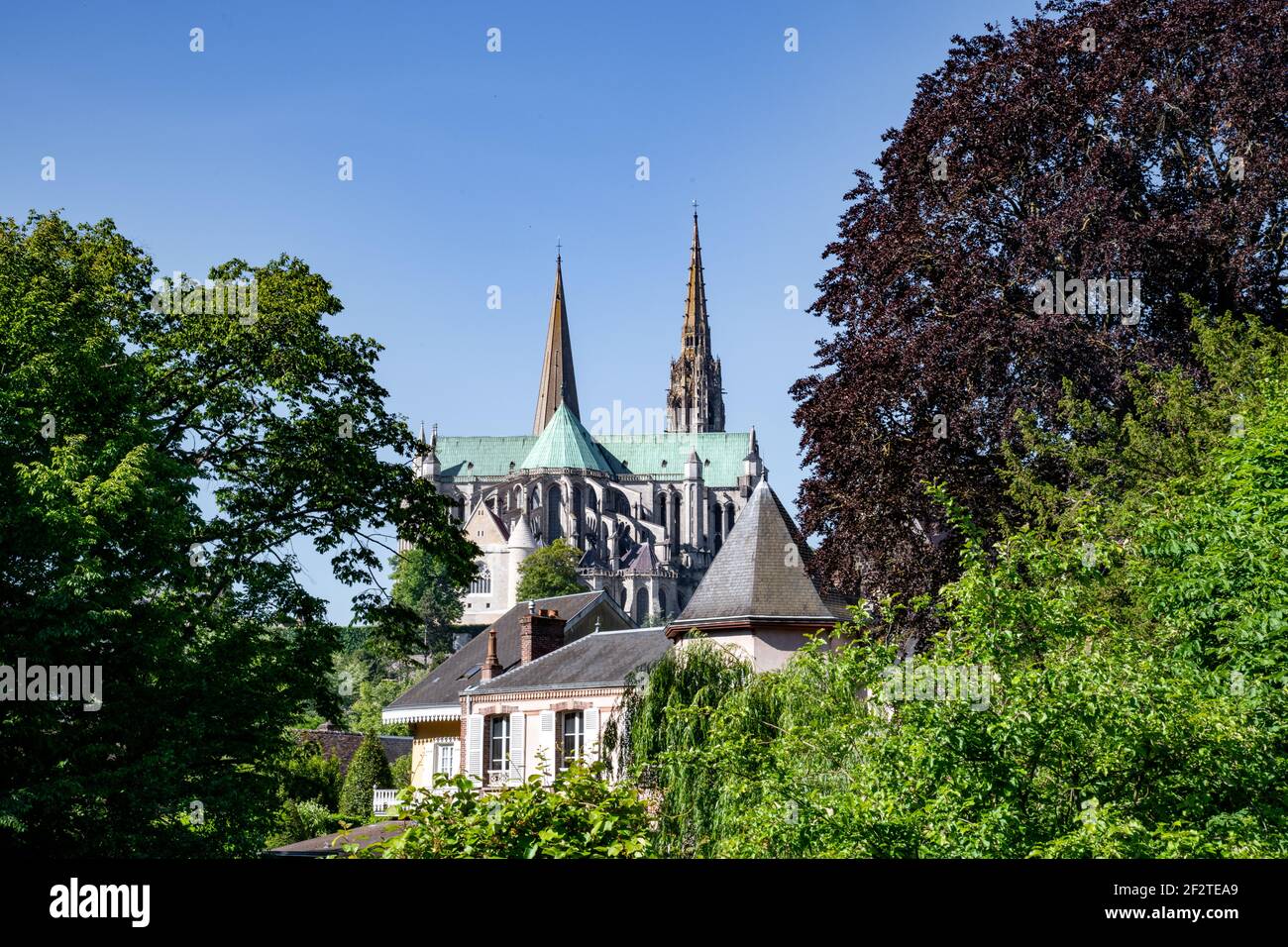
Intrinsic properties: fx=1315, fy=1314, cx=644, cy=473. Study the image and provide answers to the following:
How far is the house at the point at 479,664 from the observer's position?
3988 cm

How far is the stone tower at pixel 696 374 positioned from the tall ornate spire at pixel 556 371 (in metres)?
13.9

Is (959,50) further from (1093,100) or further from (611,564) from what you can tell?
(611,564)

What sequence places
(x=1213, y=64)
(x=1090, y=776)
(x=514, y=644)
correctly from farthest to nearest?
1. (x=514, y=644)
2. (x=1213, y=64)
3. (x=1090, y=776)

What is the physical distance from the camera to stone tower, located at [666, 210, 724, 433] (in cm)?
17438

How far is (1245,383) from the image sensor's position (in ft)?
60.4

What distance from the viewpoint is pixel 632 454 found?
169625mm

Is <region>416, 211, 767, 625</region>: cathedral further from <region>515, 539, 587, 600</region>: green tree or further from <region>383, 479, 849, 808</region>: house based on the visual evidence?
<region>383, 479, 849, 808</region>: house

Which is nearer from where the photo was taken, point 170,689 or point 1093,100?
point 170,689

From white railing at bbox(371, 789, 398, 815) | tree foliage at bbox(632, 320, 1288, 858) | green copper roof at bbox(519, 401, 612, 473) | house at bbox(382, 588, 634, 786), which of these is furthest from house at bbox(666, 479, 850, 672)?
green copper roof at bbox(519, 401, 612, 473)

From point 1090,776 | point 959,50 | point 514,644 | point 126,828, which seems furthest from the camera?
point 514,644

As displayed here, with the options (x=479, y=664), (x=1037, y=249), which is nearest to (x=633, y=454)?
(x=479, y=664)

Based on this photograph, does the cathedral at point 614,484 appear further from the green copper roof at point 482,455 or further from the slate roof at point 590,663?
the slate roof at point 590,663
